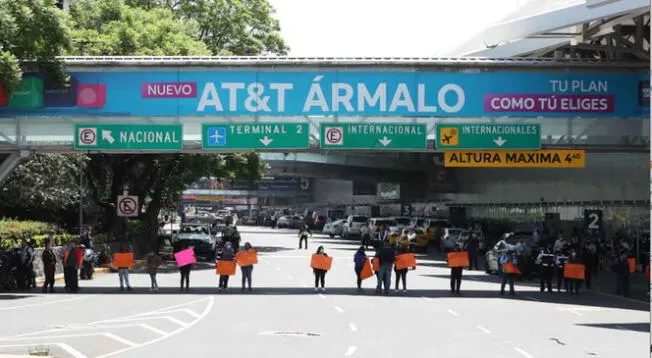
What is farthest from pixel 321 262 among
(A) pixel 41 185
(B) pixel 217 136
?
(A) pixel 41 185

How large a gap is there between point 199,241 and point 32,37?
831 inches

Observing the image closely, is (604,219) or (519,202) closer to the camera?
(604,219)

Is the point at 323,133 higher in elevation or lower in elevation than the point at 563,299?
higher

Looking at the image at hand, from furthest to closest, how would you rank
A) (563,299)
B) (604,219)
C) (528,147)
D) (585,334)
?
1. (604,219)
2. (528,147)
3. (563,299)
4. (585,334)

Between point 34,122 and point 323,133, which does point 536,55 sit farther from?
point 34,122

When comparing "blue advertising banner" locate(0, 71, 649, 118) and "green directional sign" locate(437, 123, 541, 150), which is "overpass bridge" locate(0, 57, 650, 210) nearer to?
"blue advertising banner" locate(0, 71, 649, 118)

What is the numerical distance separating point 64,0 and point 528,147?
5107 centimetres

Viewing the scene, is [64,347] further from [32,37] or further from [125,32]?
[125,32]

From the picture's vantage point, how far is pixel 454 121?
34188mm

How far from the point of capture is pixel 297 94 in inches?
1213

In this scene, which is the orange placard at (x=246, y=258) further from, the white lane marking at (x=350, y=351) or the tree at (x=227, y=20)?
the tree at (x=227, y=20)

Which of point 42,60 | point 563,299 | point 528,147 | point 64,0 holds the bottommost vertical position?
point 563,299

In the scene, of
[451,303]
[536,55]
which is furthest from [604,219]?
[451,303]

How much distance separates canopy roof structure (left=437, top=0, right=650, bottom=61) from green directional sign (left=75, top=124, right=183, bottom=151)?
14.0 m
